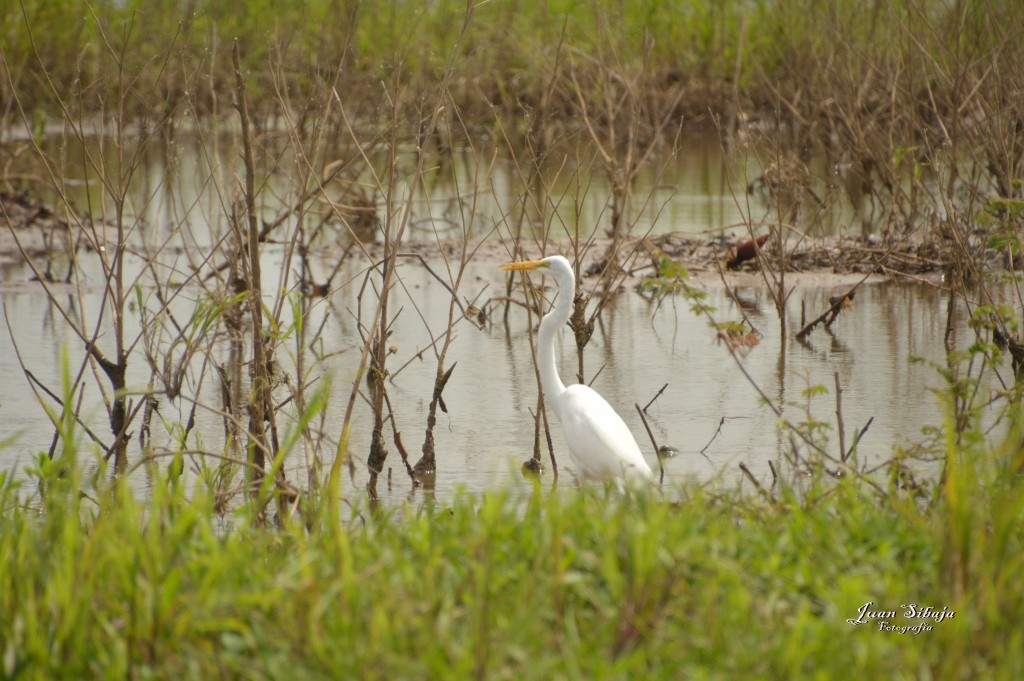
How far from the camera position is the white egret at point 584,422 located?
3.81m

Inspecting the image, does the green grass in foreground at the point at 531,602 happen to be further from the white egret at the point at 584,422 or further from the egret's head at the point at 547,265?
the egret's head at the point at 547,265

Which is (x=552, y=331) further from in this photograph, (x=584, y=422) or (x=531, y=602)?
(x=531, y=602)

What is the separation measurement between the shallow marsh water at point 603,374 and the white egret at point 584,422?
22 centimetres

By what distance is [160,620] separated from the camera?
2.31 meters

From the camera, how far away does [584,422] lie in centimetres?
397

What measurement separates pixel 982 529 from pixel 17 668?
1938 mm

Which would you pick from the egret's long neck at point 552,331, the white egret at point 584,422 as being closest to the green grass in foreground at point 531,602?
the white egret at point 584,422

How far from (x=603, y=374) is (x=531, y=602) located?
3.71 meters

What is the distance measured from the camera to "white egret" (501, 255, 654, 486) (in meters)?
3.81

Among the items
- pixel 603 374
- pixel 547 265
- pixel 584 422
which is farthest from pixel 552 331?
pixel 603 374

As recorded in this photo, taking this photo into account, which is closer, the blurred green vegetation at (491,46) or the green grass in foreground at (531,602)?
the green grass in foreground at (531,602)

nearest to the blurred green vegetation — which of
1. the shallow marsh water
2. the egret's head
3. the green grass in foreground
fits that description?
the shallow marsh water

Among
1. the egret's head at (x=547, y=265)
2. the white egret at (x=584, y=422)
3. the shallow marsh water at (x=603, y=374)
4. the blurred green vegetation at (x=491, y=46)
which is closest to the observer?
the white egret at (x=584, y=422)

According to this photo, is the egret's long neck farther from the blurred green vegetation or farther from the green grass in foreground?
the blurred green vegetation
